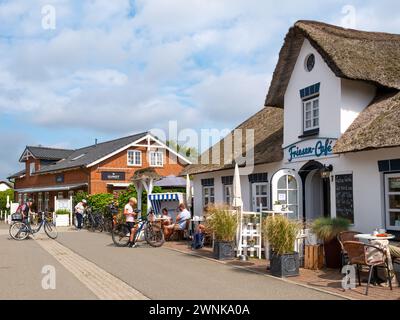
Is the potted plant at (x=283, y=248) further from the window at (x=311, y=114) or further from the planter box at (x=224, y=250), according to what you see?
the window at (x=311, y=114)

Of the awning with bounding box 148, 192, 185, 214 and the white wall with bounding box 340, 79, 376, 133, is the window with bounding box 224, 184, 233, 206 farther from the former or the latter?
the white wall with bounding box 340, 79, 376, 133

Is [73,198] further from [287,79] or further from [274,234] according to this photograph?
[274,234]

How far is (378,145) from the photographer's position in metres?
10.4

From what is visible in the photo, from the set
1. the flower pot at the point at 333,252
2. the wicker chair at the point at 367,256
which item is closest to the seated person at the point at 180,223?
the flower pot at the point at 333,252

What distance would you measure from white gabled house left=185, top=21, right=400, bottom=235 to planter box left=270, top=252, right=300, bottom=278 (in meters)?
2.76

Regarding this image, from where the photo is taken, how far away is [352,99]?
41.5ft

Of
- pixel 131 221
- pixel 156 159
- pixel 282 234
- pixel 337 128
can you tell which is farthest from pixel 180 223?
pixel 156 159

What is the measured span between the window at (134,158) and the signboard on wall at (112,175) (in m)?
1.13

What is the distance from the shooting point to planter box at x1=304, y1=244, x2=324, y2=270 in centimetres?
1037

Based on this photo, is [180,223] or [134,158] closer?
[180,223]

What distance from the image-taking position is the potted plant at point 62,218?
94.8ft

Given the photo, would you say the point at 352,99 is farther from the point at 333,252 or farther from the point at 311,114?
the point at 333,252

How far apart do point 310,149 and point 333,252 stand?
379 centimetres
